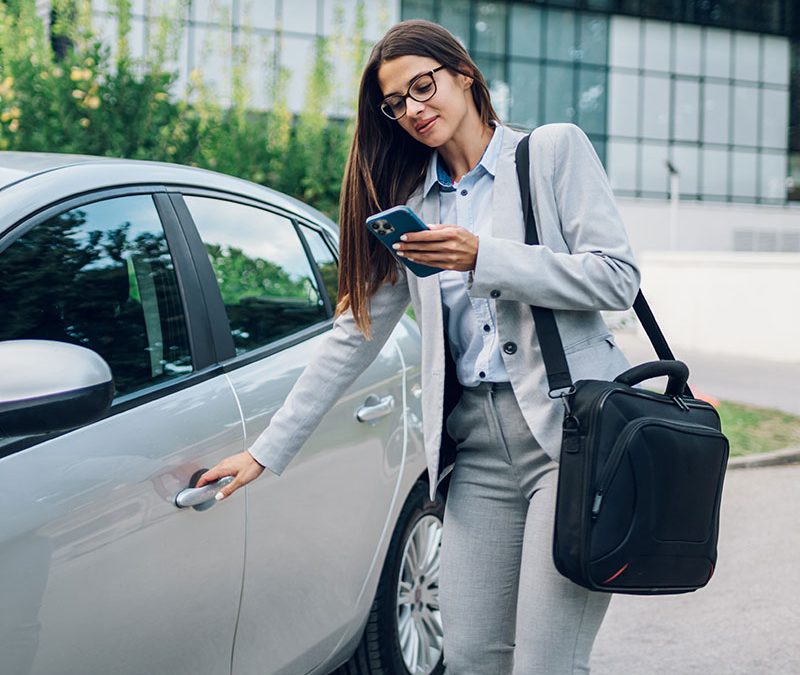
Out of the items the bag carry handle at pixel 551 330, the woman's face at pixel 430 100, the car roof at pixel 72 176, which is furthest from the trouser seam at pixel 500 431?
the car roof at pixel 72 176

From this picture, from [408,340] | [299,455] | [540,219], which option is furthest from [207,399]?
[408,340]

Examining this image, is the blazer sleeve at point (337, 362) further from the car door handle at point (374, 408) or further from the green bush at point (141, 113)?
the green bush at point (141, 113)

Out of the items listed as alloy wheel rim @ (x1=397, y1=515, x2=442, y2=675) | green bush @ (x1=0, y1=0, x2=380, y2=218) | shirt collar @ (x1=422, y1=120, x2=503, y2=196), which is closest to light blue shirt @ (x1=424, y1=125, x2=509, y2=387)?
shirt collar @ (x1=422, y1=120, x2=503, y2=196)

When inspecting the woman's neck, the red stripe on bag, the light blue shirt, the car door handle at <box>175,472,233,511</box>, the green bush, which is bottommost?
the red stripe on bag

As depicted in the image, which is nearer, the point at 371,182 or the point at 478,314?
the point at 478,314

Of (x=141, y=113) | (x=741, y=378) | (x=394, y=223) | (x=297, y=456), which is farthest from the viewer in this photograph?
(x=741, y=378)

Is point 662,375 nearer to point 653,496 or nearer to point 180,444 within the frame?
point 653,496

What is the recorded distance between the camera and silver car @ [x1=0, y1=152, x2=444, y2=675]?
76.7 inches

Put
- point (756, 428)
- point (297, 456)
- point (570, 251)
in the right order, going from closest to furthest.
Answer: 1. point (570, 251)
2. point (297, 456)
3. point (756, 428)

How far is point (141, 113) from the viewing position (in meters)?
7.58

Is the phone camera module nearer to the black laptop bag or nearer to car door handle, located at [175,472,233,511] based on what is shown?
the black laptop bag

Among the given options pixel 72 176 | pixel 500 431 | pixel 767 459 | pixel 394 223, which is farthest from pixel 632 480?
pixel 767 459

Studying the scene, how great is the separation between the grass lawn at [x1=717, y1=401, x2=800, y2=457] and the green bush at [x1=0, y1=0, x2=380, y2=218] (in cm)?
397

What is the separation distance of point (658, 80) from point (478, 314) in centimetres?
3381
